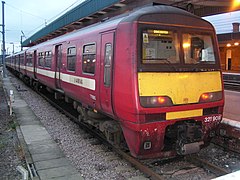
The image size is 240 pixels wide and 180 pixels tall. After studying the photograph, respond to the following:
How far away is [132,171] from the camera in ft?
18.1

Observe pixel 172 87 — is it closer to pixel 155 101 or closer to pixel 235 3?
pixel 155 101

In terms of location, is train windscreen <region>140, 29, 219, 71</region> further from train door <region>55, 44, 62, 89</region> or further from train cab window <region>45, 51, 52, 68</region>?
train cab window <region>45, 51, 52, 68</region>

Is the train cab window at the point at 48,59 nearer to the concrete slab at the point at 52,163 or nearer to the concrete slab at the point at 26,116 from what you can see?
the concrete slab at the point at 26,116

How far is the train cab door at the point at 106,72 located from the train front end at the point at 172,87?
68 centimetres

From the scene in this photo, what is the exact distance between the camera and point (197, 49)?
5594mm

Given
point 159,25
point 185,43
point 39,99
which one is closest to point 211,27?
point 185,43

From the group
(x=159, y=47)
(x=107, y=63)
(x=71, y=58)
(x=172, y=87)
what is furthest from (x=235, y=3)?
(x=172, y=87)

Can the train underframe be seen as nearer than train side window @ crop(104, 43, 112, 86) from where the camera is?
Yes

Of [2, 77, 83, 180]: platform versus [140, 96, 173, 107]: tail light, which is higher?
[140, 96, 173, 107]: tail light

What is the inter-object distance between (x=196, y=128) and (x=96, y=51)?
2591 mm

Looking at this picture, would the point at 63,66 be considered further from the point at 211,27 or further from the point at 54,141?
the point at 211,27

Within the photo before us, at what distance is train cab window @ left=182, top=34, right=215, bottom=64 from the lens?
5409 mm

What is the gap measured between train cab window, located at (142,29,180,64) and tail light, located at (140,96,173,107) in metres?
0.62

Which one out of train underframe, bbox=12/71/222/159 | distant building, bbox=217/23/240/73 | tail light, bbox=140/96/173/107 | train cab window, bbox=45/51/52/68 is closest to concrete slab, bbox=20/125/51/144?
train underframe, bbox=12/71/222/159
